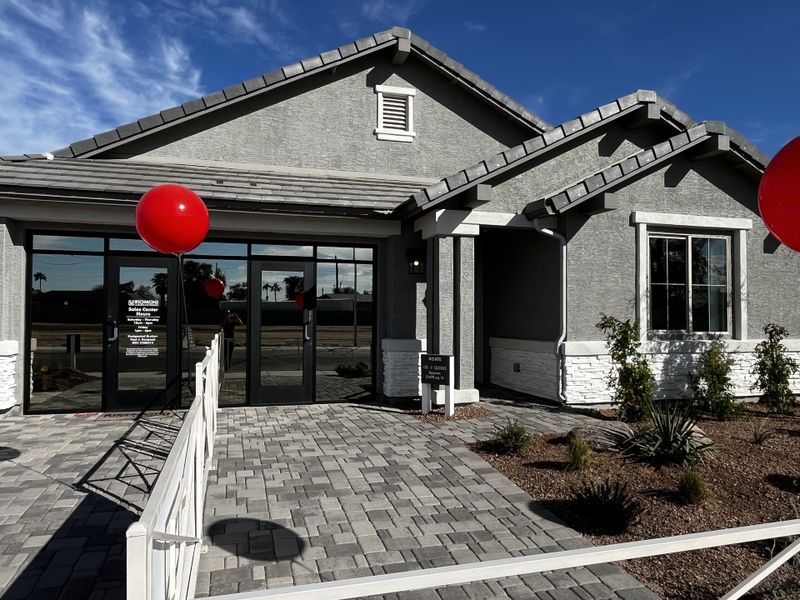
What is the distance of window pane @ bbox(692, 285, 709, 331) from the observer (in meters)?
9.31

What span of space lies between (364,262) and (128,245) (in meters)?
3.98

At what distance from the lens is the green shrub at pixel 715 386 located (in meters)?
8.04

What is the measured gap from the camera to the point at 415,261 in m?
9.55

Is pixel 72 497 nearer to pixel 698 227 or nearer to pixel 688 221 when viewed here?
pixel 688 221

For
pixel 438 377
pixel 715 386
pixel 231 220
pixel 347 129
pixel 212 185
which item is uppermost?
pixel 347 129

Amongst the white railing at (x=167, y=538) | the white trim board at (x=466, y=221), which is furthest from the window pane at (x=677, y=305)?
the white railing at (x=167, y=538)

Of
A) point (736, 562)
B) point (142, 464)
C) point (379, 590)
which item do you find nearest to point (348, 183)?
point (142, 464)

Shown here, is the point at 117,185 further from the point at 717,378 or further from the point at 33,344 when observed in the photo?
the point at 717,378

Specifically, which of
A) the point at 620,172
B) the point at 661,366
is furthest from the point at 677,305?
the point at 620,172

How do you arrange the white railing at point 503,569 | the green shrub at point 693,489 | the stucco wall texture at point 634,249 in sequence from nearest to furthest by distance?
the white railing at point 503,569 < the green shrub at point 693,489 < the stucco wall texture at point 634,249

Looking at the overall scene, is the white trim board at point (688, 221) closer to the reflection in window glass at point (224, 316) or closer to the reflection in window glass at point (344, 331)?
the reflection in window glass at point (344, 331)

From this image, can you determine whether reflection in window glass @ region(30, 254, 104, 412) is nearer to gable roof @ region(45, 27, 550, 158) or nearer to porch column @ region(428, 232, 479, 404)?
gable roof @ region(45, 27, 550, 158)

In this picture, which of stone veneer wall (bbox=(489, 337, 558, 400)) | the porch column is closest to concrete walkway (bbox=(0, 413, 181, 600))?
the porch column

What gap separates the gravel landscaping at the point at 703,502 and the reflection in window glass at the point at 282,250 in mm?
4743
